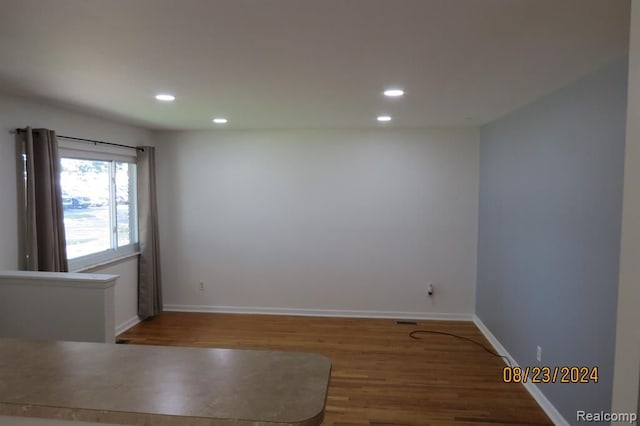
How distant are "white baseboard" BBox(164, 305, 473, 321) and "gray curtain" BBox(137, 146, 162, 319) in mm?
488

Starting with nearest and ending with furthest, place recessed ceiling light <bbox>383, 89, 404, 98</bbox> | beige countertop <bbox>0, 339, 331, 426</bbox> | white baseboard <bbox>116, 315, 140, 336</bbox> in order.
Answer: beige countertop <bbox>0, 339, 331, 426</bbox> → recessed ceiling light <bbox>383, 89, 404, 98</bbox> → white baseboard <bbox>116, 315, 140, 336</bbox>

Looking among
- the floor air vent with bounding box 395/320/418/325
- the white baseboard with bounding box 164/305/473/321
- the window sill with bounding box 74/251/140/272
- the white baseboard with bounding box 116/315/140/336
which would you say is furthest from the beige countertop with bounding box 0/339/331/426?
the white baseboard with bounding box 164/305/473/321

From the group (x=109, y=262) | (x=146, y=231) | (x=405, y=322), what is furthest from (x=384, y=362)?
(x=146, y=231)

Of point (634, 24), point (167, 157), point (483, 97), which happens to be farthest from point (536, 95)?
point (167, 157)

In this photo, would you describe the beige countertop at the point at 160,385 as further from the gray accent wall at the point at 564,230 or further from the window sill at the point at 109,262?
the window sill at the point at 109,262

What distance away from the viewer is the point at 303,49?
2006 mm

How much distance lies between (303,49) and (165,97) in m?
1.61

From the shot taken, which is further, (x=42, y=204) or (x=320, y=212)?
(x=320, y=212)

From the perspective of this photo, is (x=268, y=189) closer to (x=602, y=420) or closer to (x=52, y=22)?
(x=52, y=22)

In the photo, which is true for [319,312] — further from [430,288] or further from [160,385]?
[160,385]

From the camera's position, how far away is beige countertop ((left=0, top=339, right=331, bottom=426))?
40.7 inches

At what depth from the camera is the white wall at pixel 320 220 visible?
4957 millimetres

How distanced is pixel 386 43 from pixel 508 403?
2.77m

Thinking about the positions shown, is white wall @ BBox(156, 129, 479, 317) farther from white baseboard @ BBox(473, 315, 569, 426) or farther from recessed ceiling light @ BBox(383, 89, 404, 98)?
recessed ceiling light @ BBox(383, 89, 404, 98)
